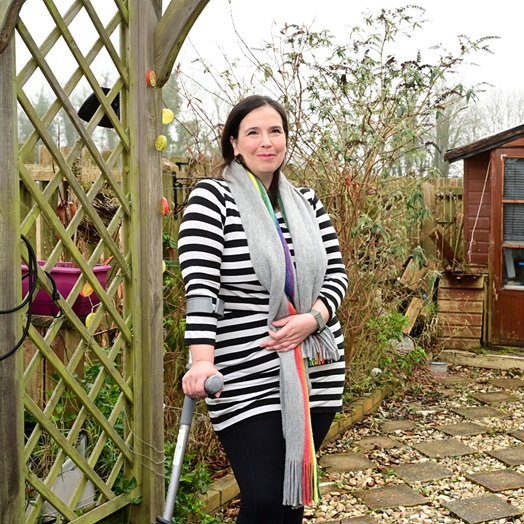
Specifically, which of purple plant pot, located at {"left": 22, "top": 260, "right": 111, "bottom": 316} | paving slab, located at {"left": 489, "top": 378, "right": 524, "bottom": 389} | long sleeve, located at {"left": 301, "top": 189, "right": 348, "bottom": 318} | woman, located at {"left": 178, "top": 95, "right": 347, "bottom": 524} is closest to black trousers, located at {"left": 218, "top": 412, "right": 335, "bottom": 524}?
woman, located at {"left": 178, "top": 95, "right": 347, "bottom": 524}

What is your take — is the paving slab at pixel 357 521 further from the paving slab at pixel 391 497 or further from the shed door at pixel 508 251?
the shed door at pixel 508 251

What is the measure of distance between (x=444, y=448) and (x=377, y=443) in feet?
1.29

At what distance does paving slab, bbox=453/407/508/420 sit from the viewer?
4531mm

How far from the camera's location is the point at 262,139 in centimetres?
198

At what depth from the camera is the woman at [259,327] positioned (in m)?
1.84

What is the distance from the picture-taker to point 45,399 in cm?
305

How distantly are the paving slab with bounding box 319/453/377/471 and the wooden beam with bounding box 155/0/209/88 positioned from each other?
2.26 meters

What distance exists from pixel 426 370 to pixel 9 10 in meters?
4.54

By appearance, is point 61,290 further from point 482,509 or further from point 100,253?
point 482,509

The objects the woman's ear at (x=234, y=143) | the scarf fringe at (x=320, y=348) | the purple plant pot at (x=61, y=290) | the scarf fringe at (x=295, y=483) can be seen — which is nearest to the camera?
the scarf fringe at (x=295, y=483)

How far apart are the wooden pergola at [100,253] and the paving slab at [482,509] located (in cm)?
140

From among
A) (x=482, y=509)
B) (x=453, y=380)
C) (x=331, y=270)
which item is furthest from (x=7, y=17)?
(x=453, y=380)

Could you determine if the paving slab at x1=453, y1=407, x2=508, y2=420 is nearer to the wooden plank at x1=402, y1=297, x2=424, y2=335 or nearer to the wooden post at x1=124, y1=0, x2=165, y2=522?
the wooden plank at x1=402, y1=297, x2=424, y2=335

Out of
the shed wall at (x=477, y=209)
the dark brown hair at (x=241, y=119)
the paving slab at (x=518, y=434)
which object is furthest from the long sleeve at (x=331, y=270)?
the shed wall at (x=477, y=209)
